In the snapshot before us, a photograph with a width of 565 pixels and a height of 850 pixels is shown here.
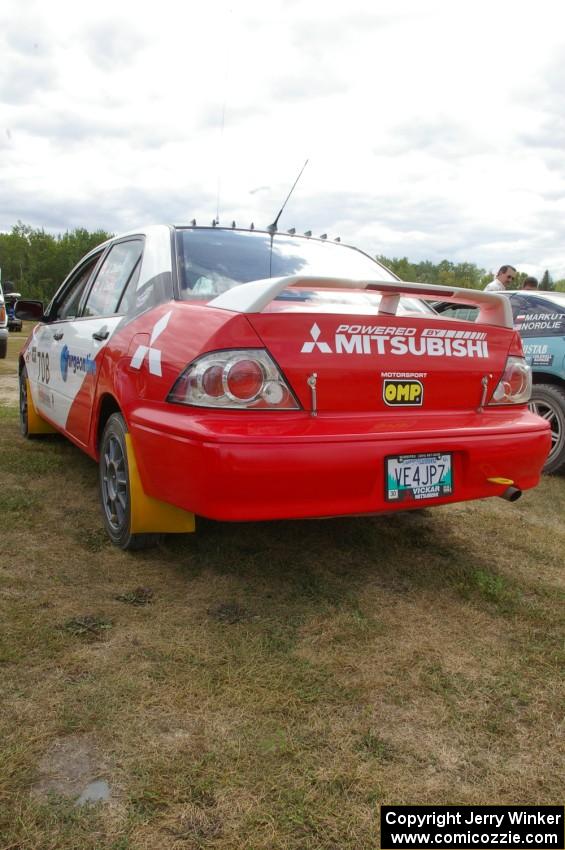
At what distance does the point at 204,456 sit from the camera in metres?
2.20

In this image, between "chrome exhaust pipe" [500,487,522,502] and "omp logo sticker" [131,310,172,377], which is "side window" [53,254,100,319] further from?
"chrome exhaust pipe" [500,487,522,502]

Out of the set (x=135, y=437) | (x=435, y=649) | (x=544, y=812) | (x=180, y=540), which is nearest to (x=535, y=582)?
(x=435, y=649)

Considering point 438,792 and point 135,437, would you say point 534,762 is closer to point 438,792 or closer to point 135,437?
point 438,792

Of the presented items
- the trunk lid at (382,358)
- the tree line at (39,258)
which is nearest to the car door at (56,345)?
the trunk lid at (382,358)

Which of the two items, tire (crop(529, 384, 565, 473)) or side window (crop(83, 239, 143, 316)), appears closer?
side window (crop(83, 239, 143, 316))

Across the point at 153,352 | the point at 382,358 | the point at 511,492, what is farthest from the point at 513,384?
the point at 153,352

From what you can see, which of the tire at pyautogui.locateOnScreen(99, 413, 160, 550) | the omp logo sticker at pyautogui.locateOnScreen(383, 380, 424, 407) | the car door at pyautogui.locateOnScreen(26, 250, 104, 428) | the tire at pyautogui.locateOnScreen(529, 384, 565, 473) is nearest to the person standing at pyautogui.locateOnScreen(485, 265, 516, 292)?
the tire at pyautogui.locateOnScreen(529, 384, 565, 473)

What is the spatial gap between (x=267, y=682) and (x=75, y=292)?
3149 millimetres

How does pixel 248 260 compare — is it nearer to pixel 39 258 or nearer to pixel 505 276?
pixel 505 276

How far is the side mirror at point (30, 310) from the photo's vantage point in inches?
182

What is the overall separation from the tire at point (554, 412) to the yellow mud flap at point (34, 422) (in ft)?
12.1

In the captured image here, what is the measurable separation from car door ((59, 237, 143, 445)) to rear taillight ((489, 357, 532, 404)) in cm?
173

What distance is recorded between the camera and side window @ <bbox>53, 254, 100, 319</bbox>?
419cm

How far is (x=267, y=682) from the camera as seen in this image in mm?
1999
